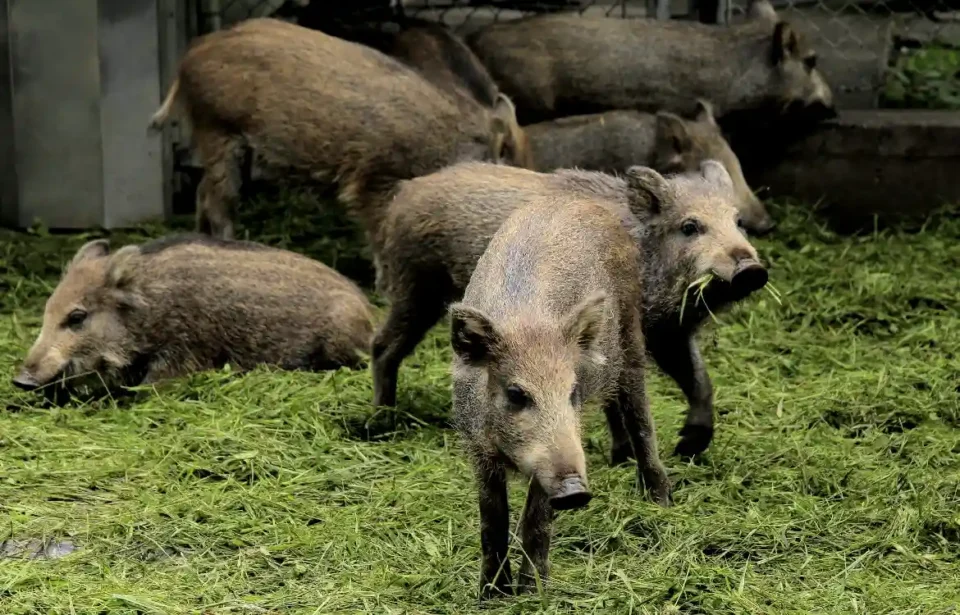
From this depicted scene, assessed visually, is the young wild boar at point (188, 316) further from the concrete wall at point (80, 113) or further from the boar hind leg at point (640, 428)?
the concrete wall at point (80, 113)

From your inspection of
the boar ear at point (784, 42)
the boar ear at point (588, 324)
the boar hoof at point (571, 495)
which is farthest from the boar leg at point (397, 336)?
the boar ear at point (784, 42)

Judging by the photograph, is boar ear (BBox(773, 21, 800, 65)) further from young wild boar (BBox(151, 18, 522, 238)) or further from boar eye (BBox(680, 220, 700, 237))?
boar eye (BBox(680, 220, 700, 237))

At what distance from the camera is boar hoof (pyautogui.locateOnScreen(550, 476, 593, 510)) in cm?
349

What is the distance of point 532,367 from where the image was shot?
12.4 feet

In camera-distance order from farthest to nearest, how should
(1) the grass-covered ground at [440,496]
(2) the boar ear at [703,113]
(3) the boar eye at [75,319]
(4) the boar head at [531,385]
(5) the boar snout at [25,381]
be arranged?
(2) the boar ear at [703,113]
(3) the boar eye at [75,319]
(5) the boar snout at [25,381]
(1) the grass-covered ground at [440,496]
(4) the boar head at [531,385]

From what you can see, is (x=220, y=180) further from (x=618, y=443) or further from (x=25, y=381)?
(x=618, y=443)

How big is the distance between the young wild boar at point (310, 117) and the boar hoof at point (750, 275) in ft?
9.96

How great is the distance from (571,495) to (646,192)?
2.11 metres

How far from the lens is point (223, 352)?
21.7 ft

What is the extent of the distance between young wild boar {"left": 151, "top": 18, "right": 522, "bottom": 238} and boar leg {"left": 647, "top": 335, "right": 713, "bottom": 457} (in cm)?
260

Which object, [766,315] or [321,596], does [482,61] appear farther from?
[321,596]

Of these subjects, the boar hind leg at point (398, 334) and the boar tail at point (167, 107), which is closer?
the boar hind leg at point (398, 334)

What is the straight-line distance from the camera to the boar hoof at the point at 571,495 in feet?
11.5

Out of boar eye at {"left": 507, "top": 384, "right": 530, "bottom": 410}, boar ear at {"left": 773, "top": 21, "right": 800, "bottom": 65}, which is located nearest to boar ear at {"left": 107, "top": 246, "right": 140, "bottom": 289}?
boar eye at {"left": 507, "top": 384, "right": 530, "bottom": 410}
